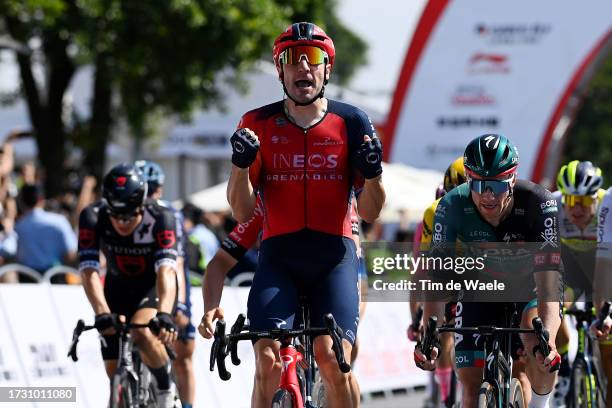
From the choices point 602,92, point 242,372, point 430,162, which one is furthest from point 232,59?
point 602,92

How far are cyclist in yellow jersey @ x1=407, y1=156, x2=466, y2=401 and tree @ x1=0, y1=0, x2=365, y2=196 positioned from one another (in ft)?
41.6

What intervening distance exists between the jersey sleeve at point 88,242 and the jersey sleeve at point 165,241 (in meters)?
0.40

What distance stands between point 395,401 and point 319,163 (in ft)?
26.9

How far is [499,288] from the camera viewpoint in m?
7.64

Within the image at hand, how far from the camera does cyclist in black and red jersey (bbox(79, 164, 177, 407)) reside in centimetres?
893

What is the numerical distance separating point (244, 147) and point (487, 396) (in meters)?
1.88

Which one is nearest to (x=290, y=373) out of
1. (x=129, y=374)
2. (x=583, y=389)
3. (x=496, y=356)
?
(x=496, y=356)

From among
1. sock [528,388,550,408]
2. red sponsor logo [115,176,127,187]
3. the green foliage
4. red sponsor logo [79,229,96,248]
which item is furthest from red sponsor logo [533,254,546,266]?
the green foliage

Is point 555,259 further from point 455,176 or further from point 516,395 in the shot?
point 455,176

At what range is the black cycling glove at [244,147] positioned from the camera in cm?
645

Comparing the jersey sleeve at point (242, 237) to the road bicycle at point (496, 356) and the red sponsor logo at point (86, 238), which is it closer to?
the road bicycle at point (496, 356)

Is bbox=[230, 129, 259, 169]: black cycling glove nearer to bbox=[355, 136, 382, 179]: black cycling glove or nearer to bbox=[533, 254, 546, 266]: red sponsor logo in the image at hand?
bbox=[355, 136, 382, 179]: black cycling glove

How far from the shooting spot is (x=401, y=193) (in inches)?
921

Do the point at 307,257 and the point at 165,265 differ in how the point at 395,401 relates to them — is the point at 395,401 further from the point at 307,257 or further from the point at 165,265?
the point at 307,257
